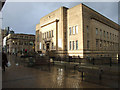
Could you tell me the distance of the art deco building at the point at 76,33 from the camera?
85.7ft

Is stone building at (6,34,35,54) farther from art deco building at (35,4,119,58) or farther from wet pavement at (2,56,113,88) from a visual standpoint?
wet pavement at (2,56,113,88)

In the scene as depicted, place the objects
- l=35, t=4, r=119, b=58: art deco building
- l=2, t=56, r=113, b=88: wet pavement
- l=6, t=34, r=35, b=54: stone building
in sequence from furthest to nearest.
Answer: l=6, t=34, r=35, b=54: stone building, l=35, t=4, r=119, b=58: art deco building, l=2, t=56, r=113, b=88: wet pavement

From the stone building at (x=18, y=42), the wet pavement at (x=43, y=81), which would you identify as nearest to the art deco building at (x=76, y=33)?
the wet pavement at (x=43, y=81)

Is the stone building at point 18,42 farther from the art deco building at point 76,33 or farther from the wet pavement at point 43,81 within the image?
the wet pavement at point 43,81

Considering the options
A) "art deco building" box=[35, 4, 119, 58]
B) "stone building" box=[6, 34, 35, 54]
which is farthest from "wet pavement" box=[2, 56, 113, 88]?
"stone building" box=[6, 34, 35, 54]

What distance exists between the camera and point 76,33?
89.1 ft

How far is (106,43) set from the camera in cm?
3597

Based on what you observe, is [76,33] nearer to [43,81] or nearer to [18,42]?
[43,81]

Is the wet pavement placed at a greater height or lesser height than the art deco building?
lesser

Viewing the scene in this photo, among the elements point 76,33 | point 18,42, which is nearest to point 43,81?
point 76,33

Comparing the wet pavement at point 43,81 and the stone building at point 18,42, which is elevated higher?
the stone building at point 18,42

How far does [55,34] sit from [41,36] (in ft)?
30.8

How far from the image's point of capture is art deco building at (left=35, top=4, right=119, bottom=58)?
26.1m

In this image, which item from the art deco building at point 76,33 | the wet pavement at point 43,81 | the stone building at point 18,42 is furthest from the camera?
the stone building at point 18,42
